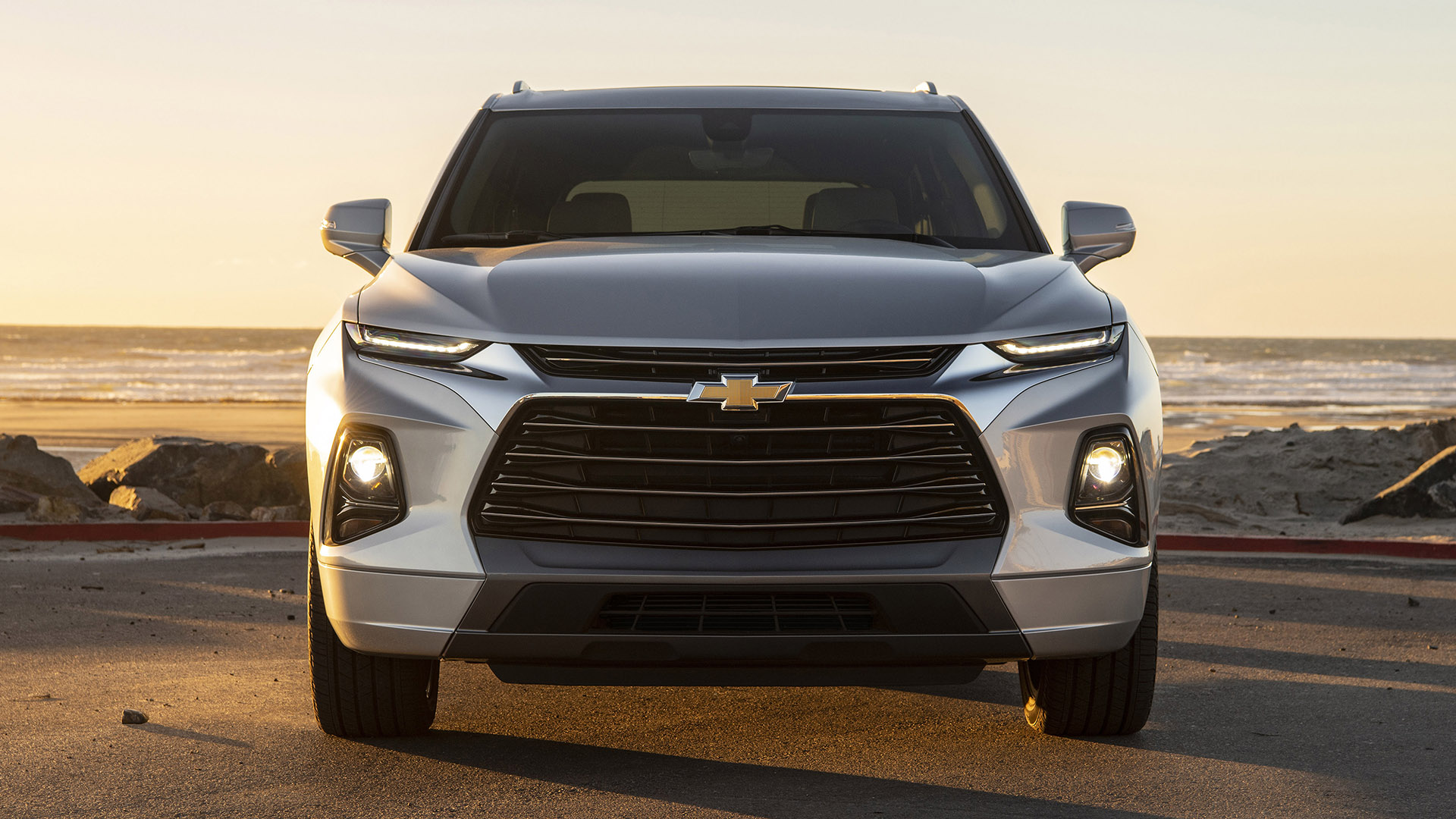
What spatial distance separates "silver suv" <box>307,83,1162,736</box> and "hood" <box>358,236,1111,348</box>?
0.03 ft

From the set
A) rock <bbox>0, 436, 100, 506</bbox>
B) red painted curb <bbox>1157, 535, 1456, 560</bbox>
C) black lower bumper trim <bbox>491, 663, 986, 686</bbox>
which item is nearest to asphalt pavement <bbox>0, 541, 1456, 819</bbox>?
black lower bumper trim <bbox>491, 663, 986, 686</bbox>

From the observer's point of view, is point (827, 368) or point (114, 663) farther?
point (114, 663)

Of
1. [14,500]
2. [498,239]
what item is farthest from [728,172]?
[14,500]

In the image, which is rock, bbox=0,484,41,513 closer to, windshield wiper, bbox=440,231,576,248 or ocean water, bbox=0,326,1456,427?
windshield wiper, bbox=440,231,576,248

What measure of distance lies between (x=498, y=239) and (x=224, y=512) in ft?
24.8

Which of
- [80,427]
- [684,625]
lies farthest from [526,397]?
[80,427]

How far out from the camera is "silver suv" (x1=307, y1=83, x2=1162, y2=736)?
341cm

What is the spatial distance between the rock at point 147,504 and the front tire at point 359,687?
766cm

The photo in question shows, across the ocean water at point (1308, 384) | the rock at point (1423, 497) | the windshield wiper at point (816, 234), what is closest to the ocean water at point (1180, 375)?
the ocean water at point (1308, 384)

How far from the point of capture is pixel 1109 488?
3582 millimetres

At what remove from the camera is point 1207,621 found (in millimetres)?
6621

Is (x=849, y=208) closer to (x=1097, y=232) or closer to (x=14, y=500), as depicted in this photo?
(x=1097, y=232)

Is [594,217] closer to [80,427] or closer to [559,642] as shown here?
[559,642]

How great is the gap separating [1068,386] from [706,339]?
91 cm
